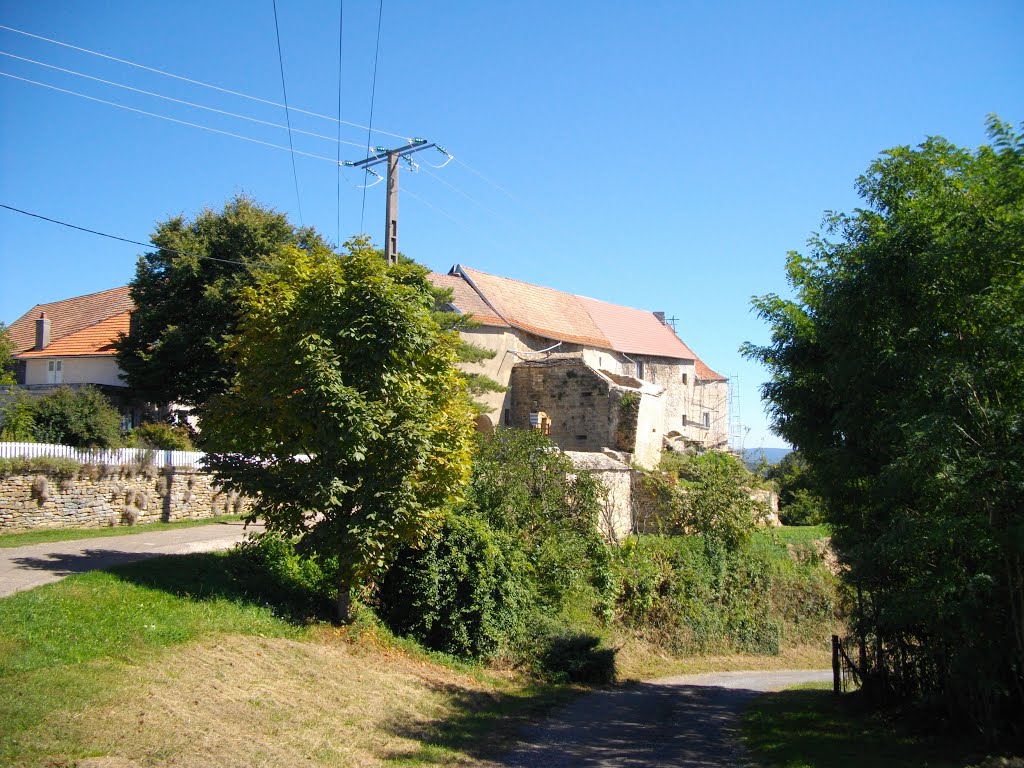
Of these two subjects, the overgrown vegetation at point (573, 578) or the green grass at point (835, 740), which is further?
the overgrown vegetation at point (573, 578)

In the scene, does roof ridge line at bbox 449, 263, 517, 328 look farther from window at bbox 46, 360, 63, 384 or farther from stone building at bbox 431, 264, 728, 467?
window at bbox 46, 360, 63, 384

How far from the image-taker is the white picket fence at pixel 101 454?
54.7 ft

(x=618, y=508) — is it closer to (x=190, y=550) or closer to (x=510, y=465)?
(x=510, y=465)

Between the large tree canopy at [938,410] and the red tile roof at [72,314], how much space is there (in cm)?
2824

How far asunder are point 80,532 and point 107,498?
5.31ft

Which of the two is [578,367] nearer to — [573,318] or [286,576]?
[573,318]

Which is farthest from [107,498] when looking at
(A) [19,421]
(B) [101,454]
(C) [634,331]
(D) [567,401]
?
(C) [634,331]

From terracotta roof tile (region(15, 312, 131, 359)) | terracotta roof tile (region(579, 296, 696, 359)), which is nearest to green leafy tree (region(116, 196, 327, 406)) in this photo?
terracotta roof tile (region(15, 312, 131, 359))

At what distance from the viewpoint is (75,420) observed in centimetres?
2152

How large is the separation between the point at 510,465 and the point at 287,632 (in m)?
7.81

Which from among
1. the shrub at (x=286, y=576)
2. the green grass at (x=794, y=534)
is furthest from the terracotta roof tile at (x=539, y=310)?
the shrub at (x=286, y=576)

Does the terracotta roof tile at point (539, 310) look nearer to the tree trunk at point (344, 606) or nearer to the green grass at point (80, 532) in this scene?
the green grass at point (80, 532)

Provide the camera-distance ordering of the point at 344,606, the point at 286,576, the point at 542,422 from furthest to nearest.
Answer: the point at 542,422 < the point at 286,576 < the point at 344,606

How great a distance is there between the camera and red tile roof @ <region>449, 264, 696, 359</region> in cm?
3525
